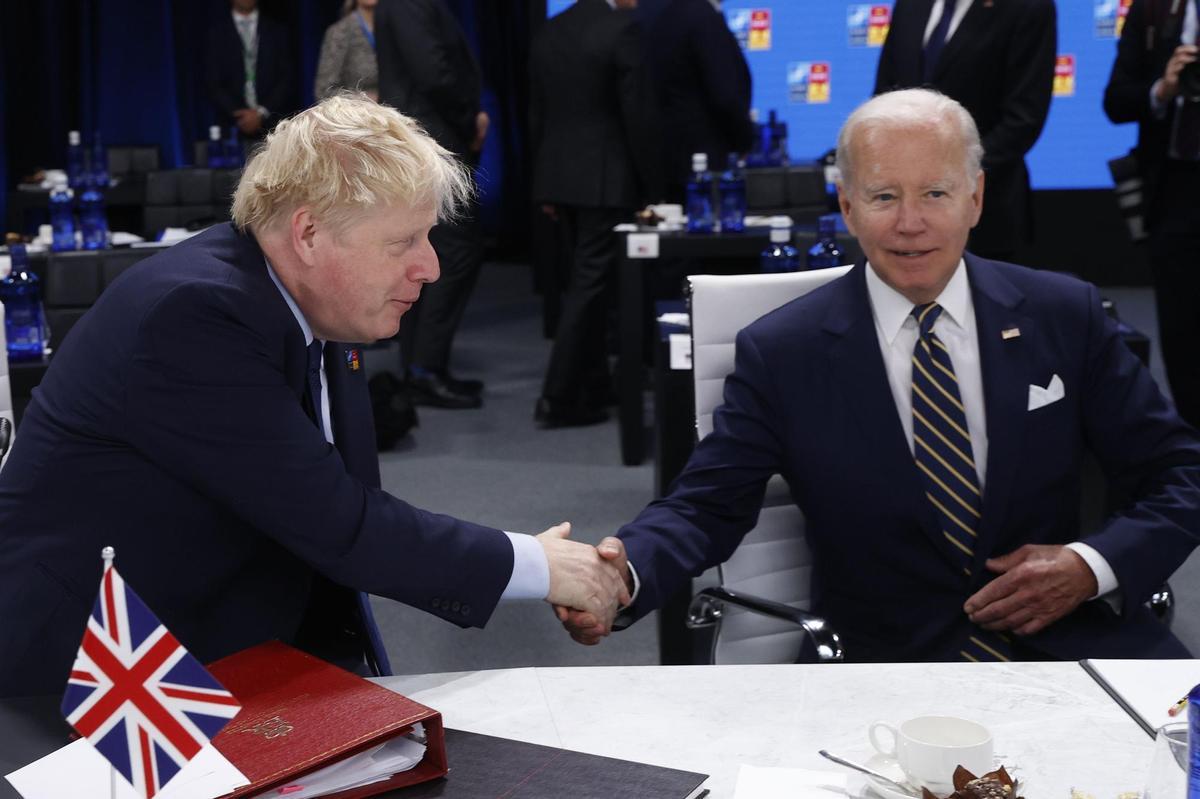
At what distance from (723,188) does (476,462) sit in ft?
4.27

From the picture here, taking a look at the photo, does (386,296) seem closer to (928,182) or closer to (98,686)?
(98,686)

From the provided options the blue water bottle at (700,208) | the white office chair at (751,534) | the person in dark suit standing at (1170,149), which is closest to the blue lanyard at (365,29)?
the blue water bottle at (700,208)

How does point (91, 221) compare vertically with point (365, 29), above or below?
below

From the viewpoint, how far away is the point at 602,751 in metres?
1.49

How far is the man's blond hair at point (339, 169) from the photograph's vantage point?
170 centimetres

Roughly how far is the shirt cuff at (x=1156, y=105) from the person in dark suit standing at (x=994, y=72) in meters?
0.31

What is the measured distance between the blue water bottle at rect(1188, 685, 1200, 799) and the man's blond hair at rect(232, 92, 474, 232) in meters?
1.02

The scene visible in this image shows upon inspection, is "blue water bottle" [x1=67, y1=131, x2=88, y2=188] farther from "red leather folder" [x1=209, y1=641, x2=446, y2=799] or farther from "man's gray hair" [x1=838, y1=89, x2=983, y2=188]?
"red leather folder" [x1=209, y1=641, x2=446, y2=799]

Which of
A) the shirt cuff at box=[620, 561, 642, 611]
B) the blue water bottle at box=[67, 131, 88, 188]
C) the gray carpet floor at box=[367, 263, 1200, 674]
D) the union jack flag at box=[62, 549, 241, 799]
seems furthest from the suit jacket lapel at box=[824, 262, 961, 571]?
the blue water bottle at box=[67, 131, 88, 188]

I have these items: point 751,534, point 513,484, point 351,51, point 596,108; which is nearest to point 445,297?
point 596,108

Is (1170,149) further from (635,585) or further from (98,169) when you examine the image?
(98,169)

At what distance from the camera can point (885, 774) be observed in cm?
138

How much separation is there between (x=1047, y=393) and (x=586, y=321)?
3521 millimetres

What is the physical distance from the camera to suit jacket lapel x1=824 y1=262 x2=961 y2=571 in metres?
2.12
